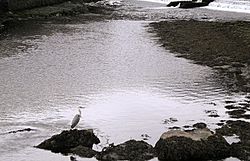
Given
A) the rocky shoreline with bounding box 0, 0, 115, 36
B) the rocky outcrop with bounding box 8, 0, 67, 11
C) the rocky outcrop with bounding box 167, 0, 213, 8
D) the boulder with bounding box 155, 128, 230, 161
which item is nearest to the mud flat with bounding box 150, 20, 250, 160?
the boulder with bounding box 155, 128, 230, 161

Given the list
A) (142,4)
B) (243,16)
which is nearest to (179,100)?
(243,16)

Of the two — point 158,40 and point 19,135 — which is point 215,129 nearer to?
point 19,135

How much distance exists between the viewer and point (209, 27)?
98.1 feet

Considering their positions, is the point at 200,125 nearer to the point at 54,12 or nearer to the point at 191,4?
the point at 54,12

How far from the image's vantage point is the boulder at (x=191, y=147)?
10.5m

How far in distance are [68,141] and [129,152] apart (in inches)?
54.6

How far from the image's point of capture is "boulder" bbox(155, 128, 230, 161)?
1047cm

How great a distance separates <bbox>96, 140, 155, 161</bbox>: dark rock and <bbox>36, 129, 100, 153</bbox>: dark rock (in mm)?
525

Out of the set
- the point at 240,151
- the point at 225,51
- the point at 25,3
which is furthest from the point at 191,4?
the point at 240,151

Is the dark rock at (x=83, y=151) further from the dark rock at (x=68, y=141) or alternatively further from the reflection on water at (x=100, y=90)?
the reflection on water at (x=100, y=90)

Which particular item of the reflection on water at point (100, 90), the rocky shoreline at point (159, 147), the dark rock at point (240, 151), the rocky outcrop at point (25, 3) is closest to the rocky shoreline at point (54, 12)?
the rocky outcrop at point (25, 3)

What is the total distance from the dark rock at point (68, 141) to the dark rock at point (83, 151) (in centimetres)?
14

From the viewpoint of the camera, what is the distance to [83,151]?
10875mm

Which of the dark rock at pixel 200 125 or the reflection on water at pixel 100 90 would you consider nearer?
the dark rock at pixel 200 125
